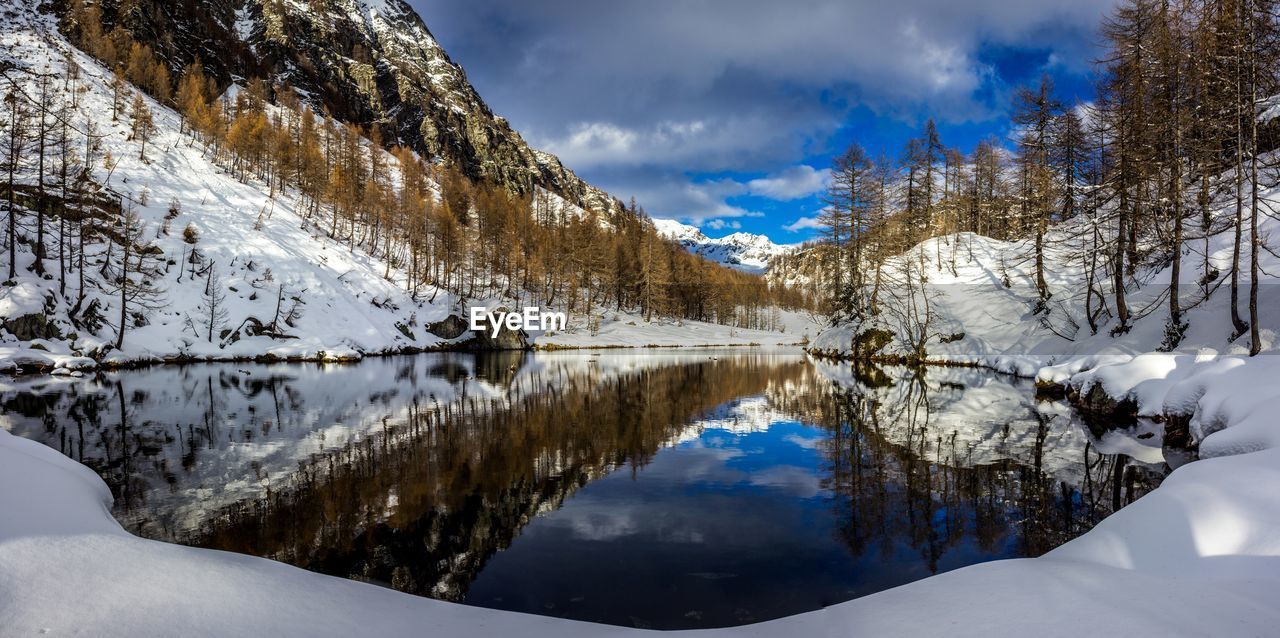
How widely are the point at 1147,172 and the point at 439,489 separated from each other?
26.5 meters

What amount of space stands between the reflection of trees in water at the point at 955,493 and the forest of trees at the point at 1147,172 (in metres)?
8.94

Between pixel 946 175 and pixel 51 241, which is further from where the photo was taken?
pixel 946 175

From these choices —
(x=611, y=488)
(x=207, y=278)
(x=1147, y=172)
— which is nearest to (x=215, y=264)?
(x=207, y=278)

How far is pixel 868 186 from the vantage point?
1565 inches

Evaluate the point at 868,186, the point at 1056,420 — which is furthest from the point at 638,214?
the point at 1056,420

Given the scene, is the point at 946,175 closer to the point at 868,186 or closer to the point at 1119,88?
the point at 868,186

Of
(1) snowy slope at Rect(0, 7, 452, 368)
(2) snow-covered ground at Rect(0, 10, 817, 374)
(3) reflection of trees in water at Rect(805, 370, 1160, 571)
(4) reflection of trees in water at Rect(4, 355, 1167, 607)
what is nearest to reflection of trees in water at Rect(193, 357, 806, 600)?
(4) reflection of trees in water at Rect(4, 355, 1167, 607)

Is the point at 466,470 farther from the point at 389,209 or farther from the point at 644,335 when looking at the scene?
the point at 389,209

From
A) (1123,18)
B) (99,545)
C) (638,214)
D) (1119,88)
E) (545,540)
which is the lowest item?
(545,540)

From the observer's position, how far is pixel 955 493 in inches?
337

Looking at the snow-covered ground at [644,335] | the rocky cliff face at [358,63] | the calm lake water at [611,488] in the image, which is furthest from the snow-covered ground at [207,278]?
the rocky cliff face at [358,63]

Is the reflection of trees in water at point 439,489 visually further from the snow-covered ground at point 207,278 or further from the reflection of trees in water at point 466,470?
the snow-covered ground at point 207,278

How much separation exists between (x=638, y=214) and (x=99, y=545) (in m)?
90.3

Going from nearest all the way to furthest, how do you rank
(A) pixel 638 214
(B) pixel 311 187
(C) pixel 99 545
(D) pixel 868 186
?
(C) pixel 99 545 → (D) pixel 868 186 → (B) pixel 311 187 → (A) pixel 638 214
